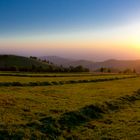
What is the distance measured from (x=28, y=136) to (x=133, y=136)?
21.9ft

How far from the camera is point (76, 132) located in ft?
68.1

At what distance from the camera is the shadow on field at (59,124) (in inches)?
752

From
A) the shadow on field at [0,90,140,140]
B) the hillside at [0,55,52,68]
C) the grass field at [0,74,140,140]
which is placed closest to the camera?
the shadow on field at [0,90,140,140]

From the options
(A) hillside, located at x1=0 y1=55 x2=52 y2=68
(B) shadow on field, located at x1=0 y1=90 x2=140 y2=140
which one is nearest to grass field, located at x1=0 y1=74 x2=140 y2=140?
(B) shadow on field, located at x1=0 y1=90 x2=140 y2=140

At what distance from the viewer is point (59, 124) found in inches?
856

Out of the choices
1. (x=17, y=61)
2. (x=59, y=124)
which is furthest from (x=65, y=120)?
(x=17, y=61)

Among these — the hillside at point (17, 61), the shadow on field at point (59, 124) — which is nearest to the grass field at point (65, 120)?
the shadow on field at point (59, 124)

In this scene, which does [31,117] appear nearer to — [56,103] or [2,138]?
[2,138]

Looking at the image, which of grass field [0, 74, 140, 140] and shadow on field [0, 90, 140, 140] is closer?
shadow on field [0, 90, 140, 140]

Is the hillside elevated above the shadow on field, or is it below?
above

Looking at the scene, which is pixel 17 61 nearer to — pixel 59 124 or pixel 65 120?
pixel 65 120

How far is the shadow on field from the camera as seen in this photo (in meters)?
19.1

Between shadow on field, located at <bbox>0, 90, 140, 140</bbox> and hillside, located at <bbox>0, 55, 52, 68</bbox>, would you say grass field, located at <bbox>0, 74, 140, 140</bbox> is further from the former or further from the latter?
hillside, located at <bbox>0, 55, 52, 68</bbox>

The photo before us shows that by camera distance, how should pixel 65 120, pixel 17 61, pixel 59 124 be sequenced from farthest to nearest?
pixel 17 61
pixel 65 120
pixel 59 124
